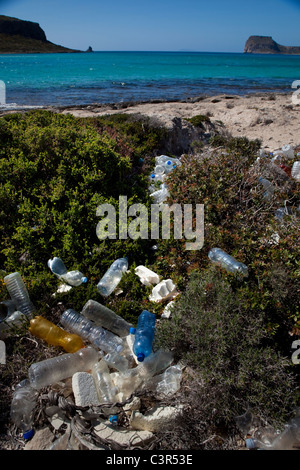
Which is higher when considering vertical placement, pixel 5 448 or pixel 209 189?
pixel 209 189

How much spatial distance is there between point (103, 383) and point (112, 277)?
1.27 m

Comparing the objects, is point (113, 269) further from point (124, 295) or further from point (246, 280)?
point (246, 280)

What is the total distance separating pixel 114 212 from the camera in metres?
4.26

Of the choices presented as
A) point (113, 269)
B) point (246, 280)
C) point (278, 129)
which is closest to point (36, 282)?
point (113, 269)

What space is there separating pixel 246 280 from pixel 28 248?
2508 millimetres

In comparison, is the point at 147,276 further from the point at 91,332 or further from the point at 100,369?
the point at 100,369

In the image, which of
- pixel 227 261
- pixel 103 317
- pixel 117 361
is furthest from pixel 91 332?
pixel 227 261

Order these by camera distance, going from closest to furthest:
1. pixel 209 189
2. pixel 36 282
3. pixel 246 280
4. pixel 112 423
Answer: pixel 112 423, pixel 246 280, pixel 36 282, pixel 209 189

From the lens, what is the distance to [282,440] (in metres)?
2.34

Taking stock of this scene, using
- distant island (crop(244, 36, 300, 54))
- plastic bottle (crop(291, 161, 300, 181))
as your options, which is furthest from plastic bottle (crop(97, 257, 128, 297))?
distant island (crop(244, 36, 300, 54))

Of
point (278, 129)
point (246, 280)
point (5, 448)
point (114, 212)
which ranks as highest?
point (278, 129)

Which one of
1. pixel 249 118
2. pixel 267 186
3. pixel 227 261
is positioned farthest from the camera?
pixel 249 118

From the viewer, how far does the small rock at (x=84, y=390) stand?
2574 mm

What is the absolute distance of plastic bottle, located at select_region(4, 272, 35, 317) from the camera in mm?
3363
